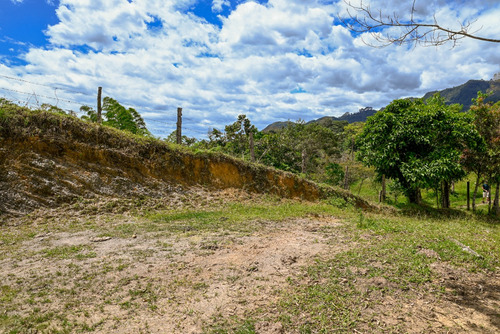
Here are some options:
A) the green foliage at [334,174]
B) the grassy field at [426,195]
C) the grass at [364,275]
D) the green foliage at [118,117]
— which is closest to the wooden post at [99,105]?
the green foliage at [118,117]

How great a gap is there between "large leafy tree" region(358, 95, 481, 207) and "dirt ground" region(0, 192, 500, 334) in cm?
819

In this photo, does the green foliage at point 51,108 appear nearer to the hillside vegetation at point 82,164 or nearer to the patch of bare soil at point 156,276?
the hillside vegetation at point 82,164

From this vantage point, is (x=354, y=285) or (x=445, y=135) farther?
(x=445, y=135)

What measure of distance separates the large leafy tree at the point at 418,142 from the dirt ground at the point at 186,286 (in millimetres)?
8186

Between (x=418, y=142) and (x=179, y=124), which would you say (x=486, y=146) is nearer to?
(x=418, y=142)

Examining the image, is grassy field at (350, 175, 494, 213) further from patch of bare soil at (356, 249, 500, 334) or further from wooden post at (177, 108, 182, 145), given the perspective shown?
patch of bare soil at (356, 249, 500, 334)

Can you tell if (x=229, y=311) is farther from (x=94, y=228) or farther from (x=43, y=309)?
(x=94, y=228)

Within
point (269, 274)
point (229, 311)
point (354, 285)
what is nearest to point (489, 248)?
point (354, 285)

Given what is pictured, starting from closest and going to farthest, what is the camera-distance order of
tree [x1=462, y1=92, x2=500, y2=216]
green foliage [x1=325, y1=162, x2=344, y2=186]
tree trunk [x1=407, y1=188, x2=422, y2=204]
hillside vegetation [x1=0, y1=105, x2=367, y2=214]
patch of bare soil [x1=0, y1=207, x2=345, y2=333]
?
1. patch of bare soil [x1=0, y1=207, x2=345, y2=333]
2. hillside vegetation [x1=0, y1=105, x2=367, y2=214]
3. tree [x1=462, y1=92, x2=500, y2=216]
4. tree trunk [x1=407, y1=188, x2=422, y2=204]
5. green foliage [x1=325, y1=162, x2=344, y2=186]

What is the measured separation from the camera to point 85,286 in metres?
4.43

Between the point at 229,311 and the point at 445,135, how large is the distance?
45.0 feet

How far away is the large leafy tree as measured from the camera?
12.8 metres

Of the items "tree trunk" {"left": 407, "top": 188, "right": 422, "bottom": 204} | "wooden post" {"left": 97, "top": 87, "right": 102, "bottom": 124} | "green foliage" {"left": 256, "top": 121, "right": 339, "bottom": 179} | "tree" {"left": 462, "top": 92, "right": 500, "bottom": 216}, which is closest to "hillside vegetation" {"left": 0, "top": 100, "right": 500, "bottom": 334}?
"wooden post" {"left": 97, "top": 87, "right": 102, "bottom": 124}

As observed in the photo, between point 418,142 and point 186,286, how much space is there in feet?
41.0
